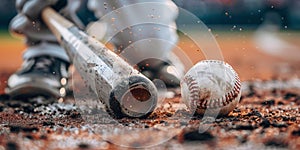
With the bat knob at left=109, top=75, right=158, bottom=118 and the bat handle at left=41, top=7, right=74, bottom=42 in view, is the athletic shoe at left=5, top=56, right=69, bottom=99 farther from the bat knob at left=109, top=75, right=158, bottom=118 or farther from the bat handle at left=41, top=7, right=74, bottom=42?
the bat knob at left=109, top=75, right=158, bottom=118

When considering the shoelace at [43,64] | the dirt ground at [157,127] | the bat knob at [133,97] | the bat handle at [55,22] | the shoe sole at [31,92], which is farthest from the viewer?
the shoelace at [43,64]

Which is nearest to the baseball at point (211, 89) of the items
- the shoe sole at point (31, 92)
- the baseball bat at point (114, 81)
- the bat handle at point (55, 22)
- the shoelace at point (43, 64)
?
the baseball bat at point (114, 81)

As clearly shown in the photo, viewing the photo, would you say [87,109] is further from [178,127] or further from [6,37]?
[6,37]

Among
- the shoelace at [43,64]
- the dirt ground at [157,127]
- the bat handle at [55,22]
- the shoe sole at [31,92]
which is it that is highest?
the bat handle at [55,22]

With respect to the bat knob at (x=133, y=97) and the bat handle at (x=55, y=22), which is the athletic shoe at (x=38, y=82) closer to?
the bat handle at (x=55, y=22)

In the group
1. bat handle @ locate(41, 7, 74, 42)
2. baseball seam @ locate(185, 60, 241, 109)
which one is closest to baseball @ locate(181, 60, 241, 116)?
baseball seam @ locate(185, 60, 241, 109)

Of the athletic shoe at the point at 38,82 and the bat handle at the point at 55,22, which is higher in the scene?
the bat handle at the point at 55,22

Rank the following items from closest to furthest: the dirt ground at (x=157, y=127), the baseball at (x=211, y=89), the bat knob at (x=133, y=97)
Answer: the dirt ground at (x=157, y=127) → the bat knob at (x=133, y=97) → the baseball at (x=211, y=89)
